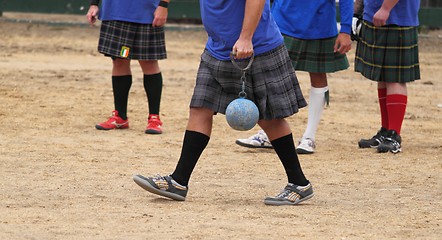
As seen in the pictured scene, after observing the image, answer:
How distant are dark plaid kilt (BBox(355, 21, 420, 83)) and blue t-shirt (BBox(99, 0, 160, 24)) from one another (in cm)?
165

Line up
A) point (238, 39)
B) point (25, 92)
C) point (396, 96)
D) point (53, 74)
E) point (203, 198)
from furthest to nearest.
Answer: point (53, 74)
point (25, 92)
point (396, 96)
point (203, 198)
point (238, 39)

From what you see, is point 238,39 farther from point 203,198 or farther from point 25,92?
point 25,92

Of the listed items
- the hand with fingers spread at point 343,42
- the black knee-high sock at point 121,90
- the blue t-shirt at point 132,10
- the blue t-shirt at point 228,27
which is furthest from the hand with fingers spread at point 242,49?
the black knee-high sock at point 121,90

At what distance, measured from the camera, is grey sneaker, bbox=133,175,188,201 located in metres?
5.73

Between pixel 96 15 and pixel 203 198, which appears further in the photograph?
pixel 96 15

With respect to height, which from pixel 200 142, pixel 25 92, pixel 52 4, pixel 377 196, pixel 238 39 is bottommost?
pixel 52 4

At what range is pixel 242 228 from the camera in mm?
5152

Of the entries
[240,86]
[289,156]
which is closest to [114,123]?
[289,156]

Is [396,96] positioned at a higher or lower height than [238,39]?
lower

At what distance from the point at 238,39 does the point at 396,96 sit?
2.55 meters

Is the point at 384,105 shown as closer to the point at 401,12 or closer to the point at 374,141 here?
the point at 374,141

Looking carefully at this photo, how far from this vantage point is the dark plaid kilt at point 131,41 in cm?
821

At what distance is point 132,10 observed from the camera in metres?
8.15

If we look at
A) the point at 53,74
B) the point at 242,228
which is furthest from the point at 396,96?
the point at 53,74
